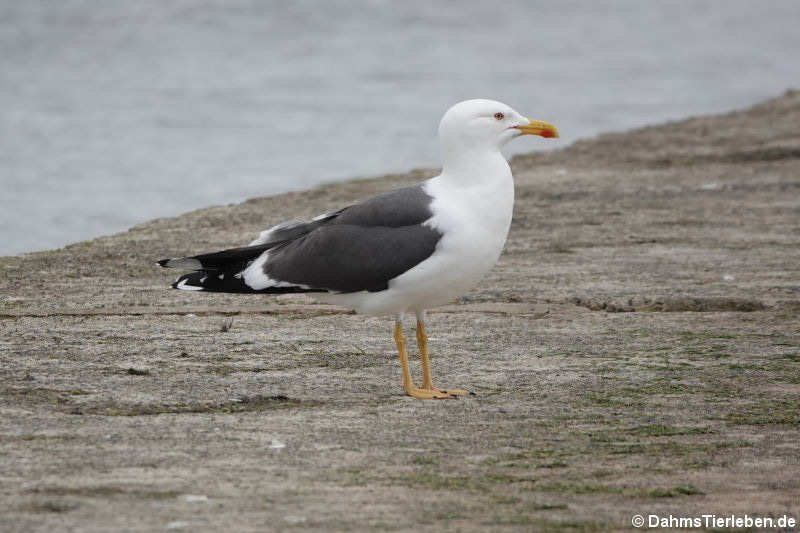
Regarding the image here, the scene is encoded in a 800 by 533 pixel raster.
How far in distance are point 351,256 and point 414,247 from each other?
0.92ft

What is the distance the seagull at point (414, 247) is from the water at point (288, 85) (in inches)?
223

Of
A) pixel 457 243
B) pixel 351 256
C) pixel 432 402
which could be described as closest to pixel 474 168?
pixel 457 243

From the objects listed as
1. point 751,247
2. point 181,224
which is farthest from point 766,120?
point 181,224

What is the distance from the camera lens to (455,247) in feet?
17.9

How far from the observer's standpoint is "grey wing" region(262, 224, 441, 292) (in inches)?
217

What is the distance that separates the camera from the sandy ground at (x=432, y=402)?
13.6 feet

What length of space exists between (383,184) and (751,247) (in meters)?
3.15

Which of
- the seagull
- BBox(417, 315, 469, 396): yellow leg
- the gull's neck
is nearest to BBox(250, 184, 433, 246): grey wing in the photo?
the seagull

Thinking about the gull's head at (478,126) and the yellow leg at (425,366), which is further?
the gull's head at (478,126)

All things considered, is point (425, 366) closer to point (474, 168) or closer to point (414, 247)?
point (414, 247)

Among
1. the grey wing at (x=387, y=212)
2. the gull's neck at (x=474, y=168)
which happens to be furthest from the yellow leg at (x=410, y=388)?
the gull's neck at (x=474, y=168)

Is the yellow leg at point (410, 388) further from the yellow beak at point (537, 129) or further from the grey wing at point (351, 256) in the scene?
the yellow beak at point (537, 129)

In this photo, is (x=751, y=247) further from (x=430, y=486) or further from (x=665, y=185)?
(x=430, y=486)

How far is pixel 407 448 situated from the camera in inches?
186
